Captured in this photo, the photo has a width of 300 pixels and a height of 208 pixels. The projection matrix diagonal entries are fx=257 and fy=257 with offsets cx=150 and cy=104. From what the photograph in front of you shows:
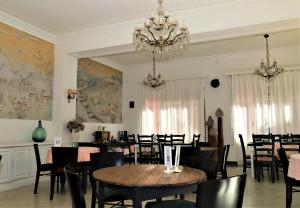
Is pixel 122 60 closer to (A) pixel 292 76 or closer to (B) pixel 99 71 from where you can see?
(B) pixel 99 71

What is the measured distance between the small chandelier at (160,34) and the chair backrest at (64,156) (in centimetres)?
219

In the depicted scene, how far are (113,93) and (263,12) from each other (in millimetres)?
6025

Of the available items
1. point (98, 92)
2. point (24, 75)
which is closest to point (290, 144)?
point (98, 92)

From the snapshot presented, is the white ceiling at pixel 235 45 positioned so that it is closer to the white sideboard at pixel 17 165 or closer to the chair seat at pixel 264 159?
the chair seat at pixel 264 159

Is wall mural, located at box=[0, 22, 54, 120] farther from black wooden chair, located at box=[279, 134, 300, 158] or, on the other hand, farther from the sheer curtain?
black wooden chair, located at box=[279, 134, 300, 158]

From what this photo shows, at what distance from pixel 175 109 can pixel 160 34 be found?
5452 mm

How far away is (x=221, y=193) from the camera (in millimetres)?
1714

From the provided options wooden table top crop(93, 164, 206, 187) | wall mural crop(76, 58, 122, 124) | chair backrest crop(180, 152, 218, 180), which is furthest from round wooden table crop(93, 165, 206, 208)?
wall mural crop(76, 58, 122, 124)

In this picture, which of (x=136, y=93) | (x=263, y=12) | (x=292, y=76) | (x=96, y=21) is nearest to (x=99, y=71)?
(x=136, y=93)

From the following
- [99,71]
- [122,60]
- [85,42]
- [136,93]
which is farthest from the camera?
[136,93]

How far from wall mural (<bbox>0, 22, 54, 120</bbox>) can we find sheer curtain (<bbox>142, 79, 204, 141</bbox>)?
12.9ft

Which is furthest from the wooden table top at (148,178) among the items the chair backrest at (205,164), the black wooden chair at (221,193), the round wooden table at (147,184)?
the chair backrest at (205,164)

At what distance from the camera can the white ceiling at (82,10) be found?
511cm

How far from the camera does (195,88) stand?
9.05m
